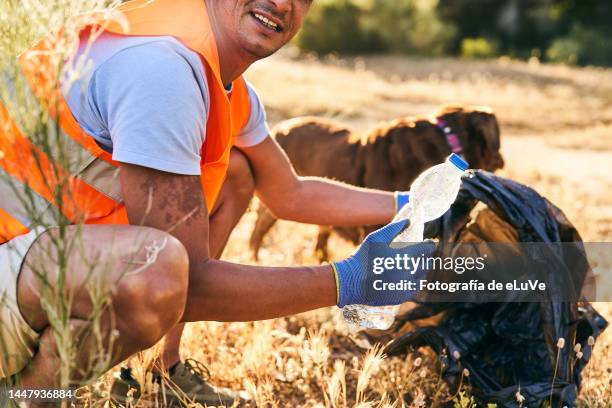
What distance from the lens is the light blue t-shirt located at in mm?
2008

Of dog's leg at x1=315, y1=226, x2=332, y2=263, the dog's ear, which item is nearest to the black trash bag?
the dog's ear

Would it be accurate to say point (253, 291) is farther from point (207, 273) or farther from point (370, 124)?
point (370, 124)

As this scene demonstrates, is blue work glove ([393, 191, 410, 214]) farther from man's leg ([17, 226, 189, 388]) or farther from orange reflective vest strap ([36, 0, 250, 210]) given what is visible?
man's leg ([17, 226, 189, 388])

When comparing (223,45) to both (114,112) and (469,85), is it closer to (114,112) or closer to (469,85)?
(114,112)

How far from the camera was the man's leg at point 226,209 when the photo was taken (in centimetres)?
295

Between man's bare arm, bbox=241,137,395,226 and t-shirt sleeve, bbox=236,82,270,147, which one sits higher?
t-shirt sleeve, bbox=236,82,270,147

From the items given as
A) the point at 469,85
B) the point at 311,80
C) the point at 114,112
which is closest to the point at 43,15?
the point at 114,112

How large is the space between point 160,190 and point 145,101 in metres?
0.24

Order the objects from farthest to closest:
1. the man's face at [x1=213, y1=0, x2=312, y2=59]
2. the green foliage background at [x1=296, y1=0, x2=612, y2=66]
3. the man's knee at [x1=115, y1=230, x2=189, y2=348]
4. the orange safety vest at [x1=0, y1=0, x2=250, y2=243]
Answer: the green foliage background at [x1=296, y1=0, x2=612, y2=66] → the man's face at [x1=213, y1=0, x2=312, y2=59] → the orange safety vest at [x1=0, y1=0, x2=250, y2=243] → the man's knee at [x1=115, y1=230, x2=189, y2=348]

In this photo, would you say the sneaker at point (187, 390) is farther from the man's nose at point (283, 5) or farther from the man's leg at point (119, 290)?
the man's nose at point (283, 5)

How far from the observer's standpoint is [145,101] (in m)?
2.02

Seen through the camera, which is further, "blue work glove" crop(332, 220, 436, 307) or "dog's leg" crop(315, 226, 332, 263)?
"dog's leg" crop(315, 226, 332, 263)

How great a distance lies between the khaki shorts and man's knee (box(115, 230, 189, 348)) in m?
0.27

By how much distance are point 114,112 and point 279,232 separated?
3135 millimetres
